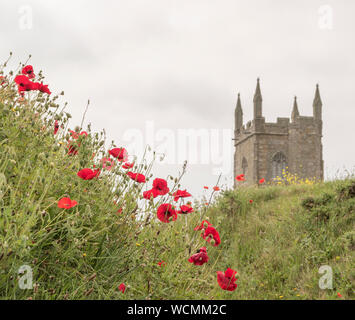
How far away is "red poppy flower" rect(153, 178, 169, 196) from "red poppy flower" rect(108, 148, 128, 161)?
313mm

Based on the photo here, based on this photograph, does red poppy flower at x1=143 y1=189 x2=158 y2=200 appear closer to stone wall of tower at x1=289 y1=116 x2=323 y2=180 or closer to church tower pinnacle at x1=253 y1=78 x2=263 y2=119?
church tower pinnacle at x1=253 y1=78 x2=263 y2=119

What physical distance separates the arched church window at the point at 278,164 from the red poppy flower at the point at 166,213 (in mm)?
29580

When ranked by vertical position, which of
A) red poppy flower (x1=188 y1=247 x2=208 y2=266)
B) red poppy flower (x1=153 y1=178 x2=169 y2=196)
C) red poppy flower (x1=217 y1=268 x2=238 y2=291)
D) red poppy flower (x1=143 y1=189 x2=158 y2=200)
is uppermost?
red poppy flower (x1=153 y1=178 x2=169 y2=196)

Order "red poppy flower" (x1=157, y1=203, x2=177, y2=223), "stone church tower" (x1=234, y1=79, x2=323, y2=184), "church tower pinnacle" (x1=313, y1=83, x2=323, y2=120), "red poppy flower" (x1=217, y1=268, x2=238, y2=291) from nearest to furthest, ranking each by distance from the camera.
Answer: "red poppy flower" (x1=217, y1=268, x2=238, y2=291) < "red poppy flower" (x1=157, y1=203, x2=177, y2=223) < "stone church tower" (x1=234, y1=79, x2=323, y2=184) < "church tower pinnacle" (x1=313, y1=83, x2=323, y2=120)

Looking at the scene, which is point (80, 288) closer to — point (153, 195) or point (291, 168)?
point (153, 195)

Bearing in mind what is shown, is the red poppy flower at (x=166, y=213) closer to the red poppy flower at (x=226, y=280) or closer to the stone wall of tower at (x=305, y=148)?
the red poppy flower at (x=226, y=280)

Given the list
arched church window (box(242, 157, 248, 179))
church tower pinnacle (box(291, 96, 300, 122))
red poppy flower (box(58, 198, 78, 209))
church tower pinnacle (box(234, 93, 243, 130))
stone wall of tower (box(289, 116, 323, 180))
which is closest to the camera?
red poppy flower (box(58, 198, 78, 209))

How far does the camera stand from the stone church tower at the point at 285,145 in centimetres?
3086

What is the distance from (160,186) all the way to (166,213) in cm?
21

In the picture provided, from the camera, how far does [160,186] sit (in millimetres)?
2754

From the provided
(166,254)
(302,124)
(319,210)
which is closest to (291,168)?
(302,124)

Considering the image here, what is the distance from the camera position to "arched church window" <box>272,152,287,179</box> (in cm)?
3130

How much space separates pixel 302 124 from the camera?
31.1 m

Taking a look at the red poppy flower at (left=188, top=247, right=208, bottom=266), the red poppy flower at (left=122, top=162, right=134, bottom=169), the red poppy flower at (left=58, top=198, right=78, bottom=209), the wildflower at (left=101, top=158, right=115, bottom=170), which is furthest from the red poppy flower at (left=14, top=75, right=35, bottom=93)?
the red poppy flower at (left=188, top=247, right=208, bottom=266)
